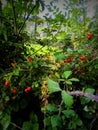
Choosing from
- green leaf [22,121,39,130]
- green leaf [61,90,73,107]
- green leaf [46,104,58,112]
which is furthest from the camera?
green leaf [22,121,39,130]

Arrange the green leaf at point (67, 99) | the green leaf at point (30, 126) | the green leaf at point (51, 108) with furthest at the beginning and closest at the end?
the green leaf at point (30, 126) → the green leaf at point (51, 108) → the green leaf at point (67, 99)

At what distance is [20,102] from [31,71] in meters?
0.22

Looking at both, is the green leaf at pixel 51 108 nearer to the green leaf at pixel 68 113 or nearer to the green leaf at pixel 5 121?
the green leaf at pixel 68 113

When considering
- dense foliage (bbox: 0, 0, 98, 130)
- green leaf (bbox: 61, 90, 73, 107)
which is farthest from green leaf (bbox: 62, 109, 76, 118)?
green leaf (bbox: 61, 90, 73, 107)

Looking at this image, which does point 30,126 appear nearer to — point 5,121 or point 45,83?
point 5,121

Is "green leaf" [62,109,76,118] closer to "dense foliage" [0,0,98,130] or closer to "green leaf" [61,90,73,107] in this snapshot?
"dense foliage" [0,0,98,130]

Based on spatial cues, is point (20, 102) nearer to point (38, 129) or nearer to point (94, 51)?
point (38, 129)

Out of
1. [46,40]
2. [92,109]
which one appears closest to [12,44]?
[46,40]

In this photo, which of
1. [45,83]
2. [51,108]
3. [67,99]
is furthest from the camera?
[45,83]

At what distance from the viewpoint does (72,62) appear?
4.74ft

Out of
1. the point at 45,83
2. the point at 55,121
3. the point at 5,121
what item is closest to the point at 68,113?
the point at 55,121

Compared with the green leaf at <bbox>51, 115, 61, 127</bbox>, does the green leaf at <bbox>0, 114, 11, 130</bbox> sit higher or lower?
lower

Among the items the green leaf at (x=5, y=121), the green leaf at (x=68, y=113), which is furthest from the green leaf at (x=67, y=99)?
the green leaf at (x=5, y=121)

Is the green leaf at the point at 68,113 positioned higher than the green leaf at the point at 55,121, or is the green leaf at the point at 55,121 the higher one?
the green leaf at the point at 68,113
